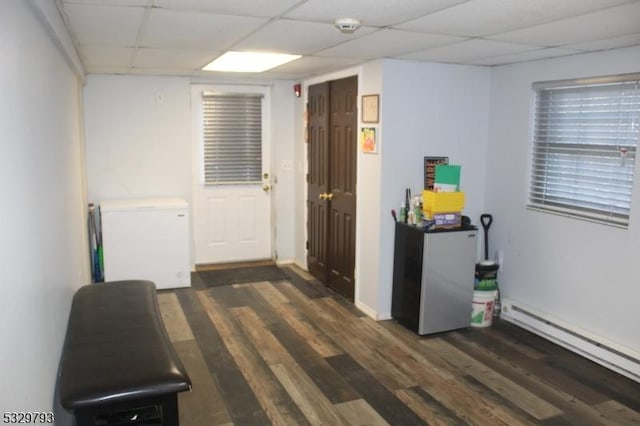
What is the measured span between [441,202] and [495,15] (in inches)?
71.3

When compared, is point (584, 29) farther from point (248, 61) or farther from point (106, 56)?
point (106, 56)

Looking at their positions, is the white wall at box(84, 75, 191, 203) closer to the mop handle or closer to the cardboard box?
the cardboard box

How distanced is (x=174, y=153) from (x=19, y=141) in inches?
168

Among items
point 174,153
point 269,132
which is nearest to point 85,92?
point 174,153

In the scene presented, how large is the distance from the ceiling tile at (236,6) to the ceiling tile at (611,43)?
2065 mm

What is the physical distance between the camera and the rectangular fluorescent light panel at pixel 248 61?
4.25 m

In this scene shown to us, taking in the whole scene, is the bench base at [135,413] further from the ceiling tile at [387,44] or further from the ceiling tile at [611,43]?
the ceiling tile at [611,43]

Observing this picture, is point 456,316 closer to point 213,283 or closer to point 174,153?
point 213,283

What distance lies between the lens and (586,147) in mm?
3916

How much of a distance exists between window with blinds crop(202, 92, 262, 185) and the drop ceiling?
1.67 metres

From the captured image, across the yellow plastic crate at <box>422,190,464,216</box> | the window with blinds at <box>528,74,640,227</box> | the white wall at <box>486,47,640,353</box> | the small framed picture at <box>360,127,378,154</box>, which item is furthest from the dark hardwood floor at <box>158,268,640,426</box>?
the small framed picture at <box>360,127,378,154</box>

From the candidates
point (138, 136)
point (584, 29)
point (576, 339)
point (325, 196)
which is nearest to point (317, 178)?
point (325, 196)

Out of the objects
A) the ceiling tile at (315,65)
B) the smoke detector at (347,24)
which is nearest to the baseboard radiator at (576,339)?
the ceiling tile at (315,65)

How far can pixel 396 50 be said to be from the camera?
12.7 feet
